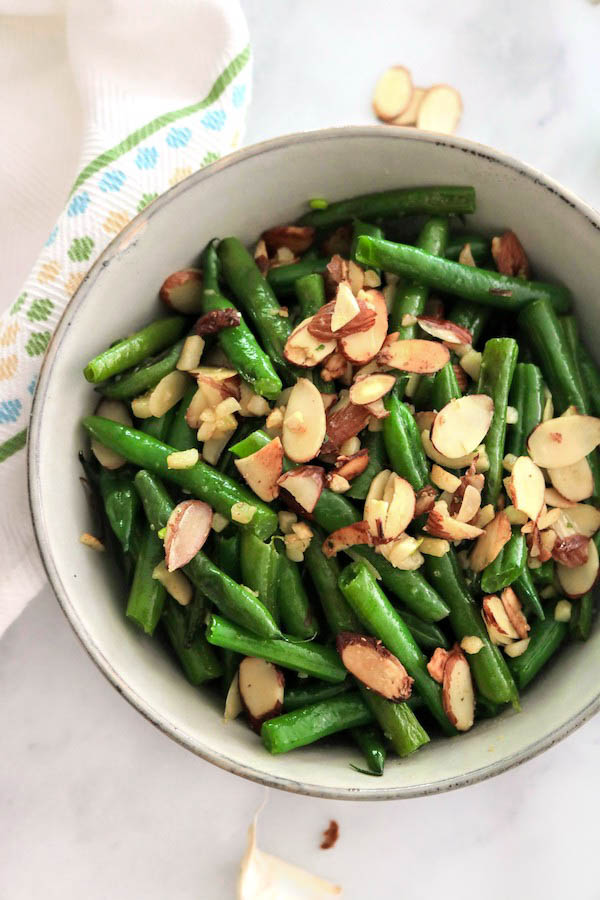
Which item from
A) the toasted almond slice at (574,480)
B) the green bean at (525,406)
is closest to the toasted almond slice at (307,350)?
the green bean at (525,406)

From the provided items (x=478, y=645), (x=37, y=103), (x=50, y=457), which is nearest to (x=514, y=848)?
(x=478, y=645)

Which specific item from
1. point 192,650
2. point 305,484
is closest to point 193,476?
point 305,484

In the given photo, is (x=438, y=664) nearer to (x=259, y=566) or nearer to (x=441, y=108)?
(x=259, y=566)

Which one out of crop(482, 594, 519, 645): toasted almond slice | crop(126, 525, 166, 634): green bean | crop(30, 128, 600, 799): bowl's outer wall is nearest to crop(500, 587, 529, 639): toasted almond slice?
crop(482, 594, 519, 645): toasted almond slice

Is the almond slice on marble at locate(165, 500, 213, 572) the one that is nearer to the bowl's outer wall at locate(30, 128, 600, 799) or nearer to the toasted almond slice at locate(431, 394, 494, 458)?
the bowl's outer wall at locate(30, 128, 600, 799)

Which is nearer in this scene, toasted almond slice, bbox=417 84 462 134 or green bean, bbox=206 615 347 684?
green bean, bbox=206 615 347 684

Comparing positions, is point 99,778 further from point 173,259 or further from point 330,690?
point 173,259

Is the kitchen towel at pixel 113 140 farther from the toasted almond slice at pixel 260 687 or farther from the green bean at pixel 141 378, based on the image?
the toasted almond slice at pixel 260 687
